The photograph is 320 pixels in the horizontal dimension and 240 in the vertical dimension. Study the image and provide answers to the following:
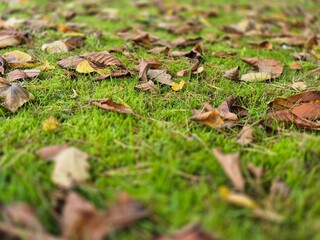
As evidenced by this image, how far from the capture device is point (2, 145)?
1.40 meters

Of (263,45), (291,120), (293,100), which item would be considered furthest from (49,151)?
(263,45)

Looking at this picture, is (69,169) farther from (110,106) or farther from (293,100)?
(293,100)

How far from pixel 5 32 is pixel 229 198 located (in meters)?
2.29

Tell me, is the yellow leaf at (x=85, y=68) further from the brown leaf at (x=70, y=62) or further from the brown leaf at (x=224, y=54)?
the brown leaf at (x=224, y=54)

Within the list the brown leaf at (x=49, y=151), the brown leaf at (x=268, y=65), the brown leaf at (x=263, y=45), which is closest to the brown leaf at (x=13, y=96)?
the brown leaf at (x=49, y=151)

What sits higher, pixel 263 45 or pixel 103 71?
pixel 103 71

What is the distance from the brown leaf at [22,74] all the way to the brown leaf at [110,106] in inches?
19.6

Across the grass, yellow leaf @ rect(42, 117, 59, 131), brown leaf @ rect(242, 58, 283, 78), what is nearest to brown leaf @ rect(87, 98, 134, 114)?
the grass

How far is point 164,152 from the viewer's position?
1.37 meters

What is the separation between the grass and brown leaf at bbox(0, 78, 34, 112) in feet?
0.11

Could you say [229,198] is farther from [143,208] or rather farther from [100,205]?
[100,205]

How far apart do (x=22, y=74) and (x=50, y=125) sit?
597 mm

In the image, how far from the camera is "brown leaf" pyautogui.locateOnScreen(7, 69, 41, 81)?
6.36 feet

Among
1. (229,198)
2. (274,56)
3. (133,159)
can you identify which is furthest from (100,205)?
(274,56)
